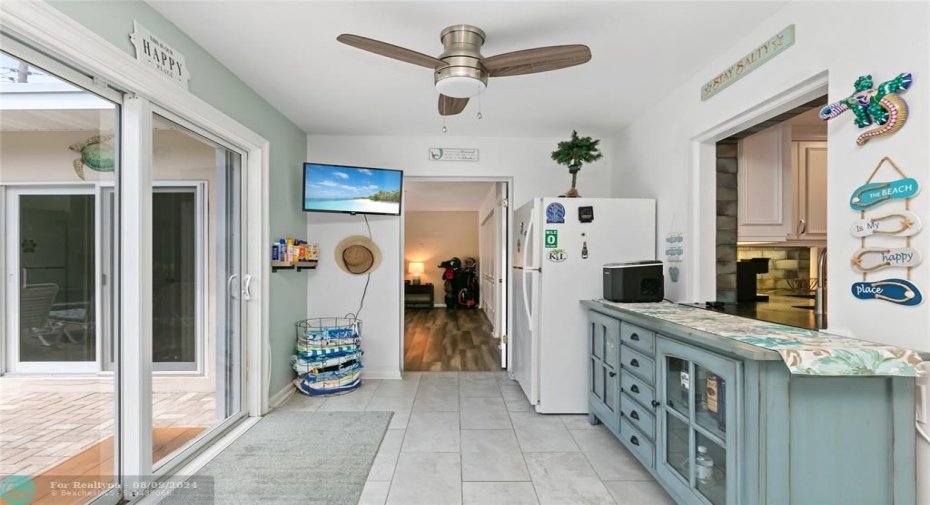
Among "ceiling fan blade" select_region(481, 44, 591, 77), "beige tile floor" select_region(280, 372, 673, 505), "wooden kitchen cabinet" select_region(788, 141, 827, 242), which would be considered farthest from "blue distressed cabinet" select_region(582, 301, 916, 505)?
"wooden kitchen cabinet" select_region(788, 141, 827, 242)

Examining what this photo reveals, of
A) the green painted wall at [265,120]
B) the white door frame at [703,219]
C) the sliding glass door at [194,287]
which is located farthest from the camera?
the white door frame at [703,219]

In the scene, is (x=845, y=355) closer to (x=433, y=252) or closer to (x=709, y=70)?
(x=709, y=70)

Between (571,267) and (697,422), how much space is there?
4.76 feet

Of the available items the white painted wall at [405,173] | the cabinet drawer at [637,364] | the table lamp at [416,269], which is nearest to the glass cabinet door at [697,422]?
the cabinet drawer at [637,364]

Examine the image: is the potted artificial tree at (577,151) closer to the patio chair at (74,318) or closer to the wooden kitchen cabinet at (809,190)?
the wooden kitchen cabinet at (809,190)

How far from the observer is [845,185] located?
1585 millimetres

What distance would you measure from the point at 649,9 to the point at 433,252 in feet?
27.6

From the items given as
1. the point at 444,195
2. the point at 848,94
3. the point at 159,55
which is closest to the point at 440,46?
the point at 159,55

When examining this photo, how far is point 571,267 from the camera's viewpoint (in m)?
3.03

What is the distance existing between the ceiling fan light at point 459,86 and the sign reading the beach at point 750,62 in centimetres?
133

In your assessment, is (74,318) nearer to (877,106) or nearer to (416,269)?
(877,106)

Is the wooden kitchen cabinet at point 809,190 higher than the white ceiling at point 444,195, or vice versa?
the white ceiling at point 444,195

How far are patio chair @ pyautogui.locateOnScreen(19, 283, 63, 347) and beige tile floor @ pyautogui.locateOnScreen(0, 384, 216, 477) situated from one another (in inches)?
7.4

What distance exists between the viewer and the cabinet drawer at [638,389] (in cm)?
212
